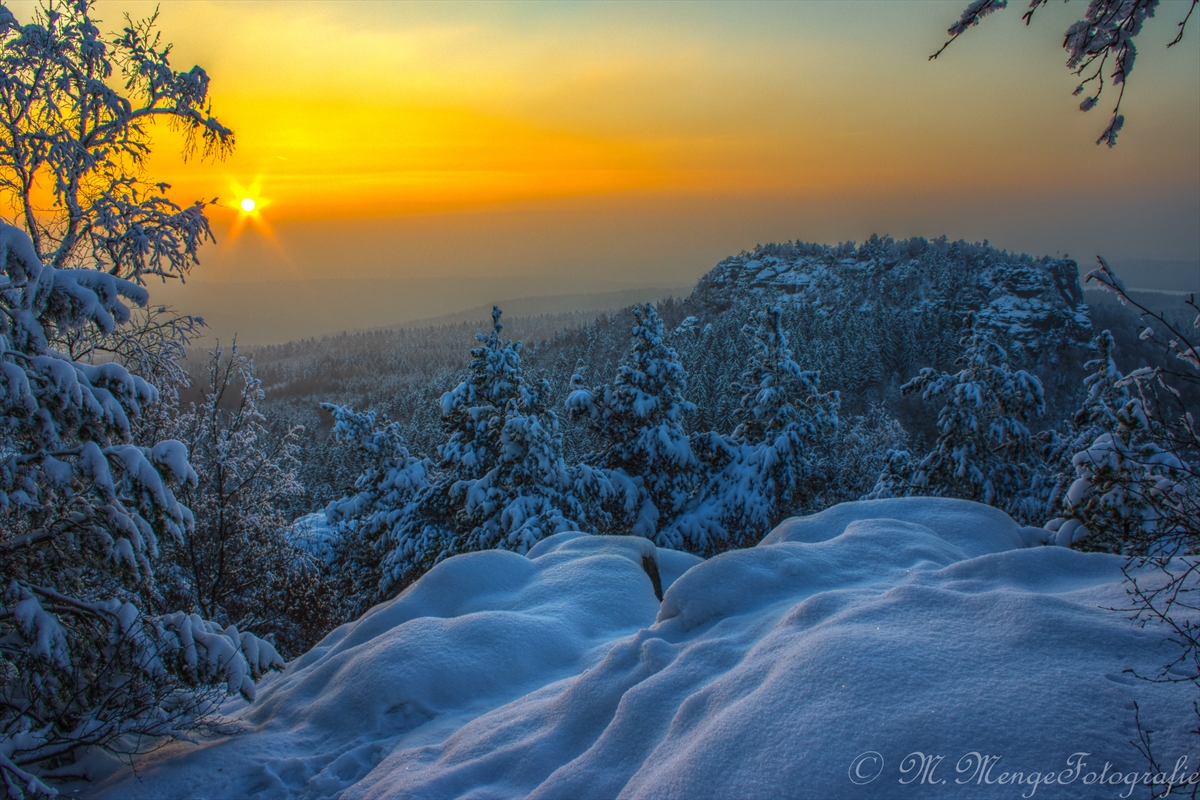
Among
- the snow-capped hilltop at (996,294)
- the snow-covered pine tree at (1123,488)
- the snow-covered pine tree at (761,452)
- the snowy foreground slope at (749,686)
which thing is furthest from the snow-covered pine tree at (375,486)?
the snow-capped hilltop at (996,294)

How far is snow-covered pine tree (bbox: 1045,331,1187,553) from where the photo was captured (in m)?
4.73

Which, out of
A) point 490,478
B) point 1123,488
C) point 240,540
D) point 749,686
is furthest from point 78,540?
point 490,478

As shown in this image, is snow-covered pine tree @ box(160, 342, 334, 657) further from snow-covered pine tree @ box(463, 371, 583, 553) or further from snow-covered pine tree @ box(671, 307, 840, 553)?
snow-covered pine tree @ box(671, 307, 840, 553)

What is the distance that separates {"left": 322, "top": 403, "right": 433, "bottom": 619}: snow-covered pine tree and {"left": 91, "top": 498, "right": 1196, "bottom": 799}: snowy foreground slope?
12090 mm

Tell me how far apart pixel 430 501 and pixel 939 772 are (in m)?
18.9

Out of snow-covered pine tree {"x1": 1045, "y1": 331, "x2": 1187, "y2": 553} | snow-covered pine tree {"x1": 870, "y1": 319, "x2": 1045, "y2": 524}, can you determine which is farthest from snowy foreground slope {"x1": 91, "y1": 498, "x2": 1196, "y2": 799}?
snow-covered pine tree {"x1": 870, "y1": 319, "x2": 1045, "y2": 524}

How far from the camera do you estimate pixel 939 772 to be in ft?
10.6

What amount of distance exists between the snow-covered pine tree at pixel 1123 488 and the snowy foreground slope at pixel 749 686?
2.09 feet

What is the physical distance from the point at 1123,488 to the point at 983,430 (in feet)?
49.6

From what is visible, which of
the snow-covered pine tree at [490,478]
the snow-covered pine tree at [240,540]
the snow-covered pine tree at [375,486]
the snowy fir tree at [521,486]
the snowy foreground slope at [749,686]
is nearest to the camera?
the snowy foreground slope at [749,686]

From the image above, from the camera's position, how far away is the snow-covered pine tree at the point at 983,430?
1828cm

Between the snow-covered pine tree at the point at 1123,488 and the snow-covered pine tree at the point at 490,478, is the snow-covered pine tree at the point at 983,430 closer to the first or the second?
the snow-covered pine tree at the point at 1123,488

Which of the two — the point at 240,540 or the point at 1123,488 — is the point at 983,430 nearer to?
the point at 1123,488

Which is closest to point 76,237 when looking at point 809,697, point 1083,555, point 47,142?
point 47,142
